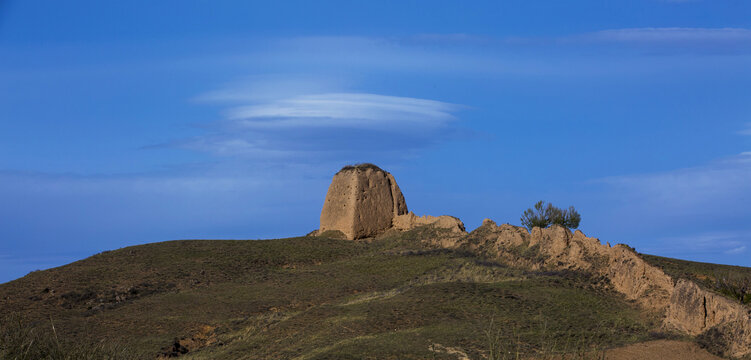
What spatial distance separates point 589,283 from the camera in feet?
66.3

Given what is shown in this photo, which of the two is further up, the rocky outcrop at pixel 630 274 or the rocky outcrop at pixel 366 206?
the rocky outcrop at pixel 366 206

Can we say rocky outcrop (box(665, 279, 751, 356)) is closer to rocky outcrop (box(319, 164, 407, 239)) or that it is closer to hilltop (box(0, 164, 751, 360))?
hilltop (box(0, 164, 751, 360))

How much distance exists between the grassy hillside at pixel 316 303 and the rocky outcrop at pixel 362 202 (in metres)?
1.31

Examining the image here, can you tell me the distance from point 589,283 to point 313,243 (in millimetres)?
15782

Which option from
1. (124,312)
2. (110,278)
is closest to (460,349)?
(124,312)

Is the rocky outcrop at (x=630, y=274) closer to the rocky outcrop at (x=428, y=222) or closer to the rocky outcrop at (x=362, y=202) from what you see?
the rocky outcrop at (x=428, y=222)

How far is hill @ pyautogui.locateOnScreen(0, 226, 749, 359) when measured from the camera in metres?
15.6

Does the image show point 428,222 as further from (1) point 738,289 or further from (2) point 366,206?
(1) point 738,289

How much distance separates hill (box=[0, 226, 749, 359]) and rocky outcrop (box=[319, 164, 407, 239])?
871 millimetres

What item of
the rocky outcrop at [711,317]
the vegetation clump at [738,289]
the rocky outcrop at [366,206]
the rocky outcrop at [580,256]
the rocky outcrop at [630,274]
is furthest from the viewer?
the rocky outcrop at [366,206]

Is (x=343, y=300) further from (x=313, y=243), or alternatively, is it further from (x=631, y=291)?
(x=313, y=243)

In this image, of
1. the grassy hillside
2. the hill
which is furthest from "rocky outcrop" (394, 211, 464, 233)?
the grassy hillside

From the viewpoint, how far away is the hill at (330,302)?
15594mm

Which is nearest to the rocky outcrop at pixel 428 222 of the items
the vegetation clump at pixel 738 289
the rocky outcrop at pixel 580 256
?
the rocky outcrop at pixel 580 256
